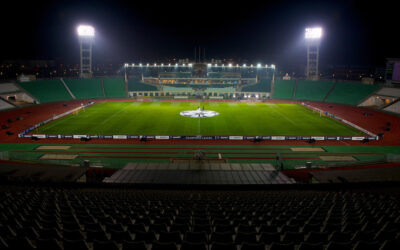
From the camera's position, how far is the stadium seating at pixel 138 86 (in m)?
87.9

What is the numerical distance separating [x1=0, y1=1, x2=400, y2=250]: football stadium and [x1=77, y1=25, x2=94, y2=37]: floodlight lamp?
0.73m

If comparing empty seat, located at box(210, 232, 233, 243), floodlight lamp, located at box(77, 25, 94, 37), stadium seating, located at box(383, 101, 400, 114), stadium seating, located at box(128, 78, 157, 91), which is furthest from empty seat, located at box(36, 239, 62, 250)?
floodlight lamp, located at box(77, 25, 94, 37)

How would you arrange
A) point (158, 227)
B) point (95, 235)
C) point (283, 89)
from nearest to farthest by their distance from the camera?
point (95, 235) < point (158, 227) < point (283, 89)

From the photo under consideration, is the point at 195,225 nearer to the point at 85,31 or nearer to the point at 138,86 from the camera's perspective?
the point at 138,86

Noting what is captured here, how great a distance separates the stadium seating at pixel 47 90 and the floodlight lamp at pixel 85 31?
51.6 ft

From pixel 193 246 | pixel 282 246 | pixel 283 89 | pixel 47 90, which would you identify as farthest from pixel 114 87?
pixel 282 246

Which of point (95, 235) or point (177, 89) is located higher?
point (177, 89)

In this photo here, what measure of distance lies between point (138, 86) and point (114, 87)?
24.6 feet

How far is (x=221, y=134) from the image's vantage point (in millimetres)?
39625

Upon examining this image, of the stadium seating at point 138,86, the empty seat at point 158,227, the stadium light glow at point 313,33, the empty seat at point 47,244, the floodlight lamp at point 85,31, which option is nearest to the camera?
the empty seat at point 47,244

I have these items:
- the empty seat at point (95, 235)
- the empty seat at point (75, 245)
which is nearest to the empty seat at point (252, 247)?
the empty seat at point (75, 245)

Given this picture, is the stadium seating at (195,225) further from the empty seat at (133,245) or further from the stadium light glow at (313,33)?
the stadium light glow at (313,33)

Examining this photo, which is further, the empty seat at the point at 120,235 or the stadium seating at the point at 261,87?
the stadium seating at the point at 261,87

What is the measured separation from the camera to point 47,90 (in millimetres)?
73125
